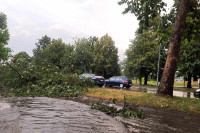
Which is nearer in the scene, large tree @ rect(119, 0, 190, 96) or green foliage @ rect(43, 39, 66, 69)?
large tree @ rect(119, 0, 190, 96)

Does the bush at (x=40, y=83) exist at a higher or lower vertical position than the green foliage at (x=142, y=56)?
lower

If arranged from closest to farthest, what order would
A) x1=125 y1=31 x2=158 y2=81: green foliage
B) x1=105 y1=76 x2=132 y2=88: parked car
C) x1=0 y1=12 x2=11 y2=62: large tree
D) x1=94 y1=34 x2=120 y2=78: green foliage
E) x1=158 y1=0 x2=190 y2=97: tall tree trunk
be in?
x1=158 y1=0 x2=190 y2=97: tall tree trunk → x1=105 y1=76 x2=132 y2=88: parked car → x1=0 y1=12 x2=11 y2=62: large tree → x1=125 y1=31 x2=158 y2=81: green foliage → x1=94 y1=34 x2=120 y2=78: green foliage

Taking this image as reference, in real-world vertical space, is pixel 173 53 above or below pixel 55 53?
below

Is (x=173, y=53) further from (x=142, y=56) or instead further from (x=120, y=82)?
(x=142, y=56)

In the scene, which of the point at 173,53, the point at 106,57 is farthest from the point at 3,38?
the point at 173,53

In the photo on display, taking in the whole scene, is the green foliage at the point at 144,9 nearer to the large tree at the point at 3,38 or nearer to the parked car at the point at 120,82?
the parked car at the point at 120,82

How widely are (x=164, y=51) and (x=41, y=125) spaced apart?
114 feet

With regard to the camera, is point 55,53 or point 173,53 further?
point 55,53

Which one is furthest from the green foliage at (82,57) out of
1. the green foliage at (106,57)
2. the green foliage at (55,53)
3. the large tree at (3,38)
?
the large tree at (3,38)

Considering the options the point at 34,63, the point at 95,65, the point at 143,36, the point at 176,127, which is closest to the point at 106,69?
the point at 95,65

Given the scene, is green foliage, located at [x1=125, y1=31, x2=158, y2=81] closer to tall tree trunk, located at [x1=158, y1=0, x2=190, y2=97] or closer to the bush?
the bush

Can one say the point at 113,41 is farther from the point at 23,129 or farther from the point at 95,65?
the point at 23,129

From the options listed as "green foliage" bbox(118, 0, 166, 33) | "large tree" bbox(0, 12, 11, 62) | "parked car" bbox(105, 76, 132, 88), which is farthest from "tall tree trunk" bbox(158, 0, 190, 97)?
"large tree" bbox(0, 12, 11, 62)

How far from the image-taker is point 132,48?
125 feet
